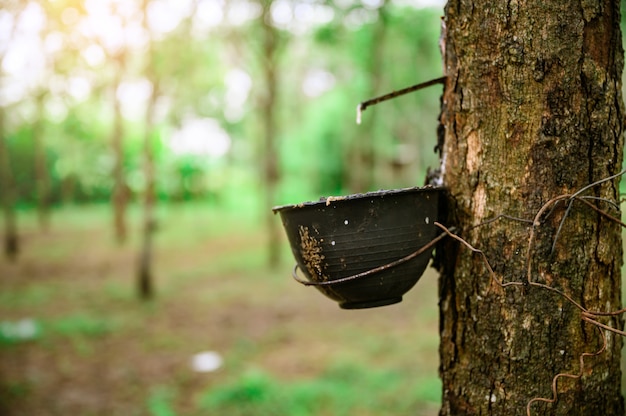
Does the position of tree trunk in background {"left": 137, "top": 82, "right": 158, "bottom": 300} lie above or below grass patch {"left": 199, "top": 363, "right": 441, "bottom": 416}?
above

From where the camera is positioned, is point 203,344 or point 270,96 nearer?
point 203,344

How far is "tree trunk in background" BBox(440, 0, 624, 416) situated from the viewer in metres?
1.55

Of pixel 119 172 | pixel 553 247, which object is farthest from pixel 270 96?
pixel 553 247

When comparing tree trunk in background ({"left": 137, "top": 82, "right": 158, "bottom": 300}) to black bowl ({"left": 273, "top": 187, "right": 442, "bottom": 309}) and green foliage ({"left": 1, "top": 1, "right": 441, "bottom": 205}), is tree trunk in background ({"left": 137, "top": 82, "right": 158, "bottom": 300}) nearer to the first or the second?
green foliage ({"left": 1, "top": 1, "right": 441, "bottom": 205})

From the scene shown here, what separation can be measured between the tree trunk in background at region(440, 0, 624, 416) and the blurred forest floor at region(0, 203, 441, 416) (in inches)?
133

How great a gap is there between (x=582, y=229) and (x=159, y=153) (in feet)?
78.1

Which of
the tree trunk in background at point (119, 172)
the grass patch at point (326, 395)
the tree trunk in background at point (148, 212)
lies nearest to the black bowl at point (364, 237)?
the grass patch at point (326, 395)

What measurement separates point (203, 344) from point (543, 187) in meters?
6.45

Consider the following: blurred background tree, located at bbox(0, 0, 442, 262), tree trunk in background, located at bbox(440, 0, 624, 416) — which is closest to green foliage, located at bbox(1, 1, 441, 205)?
blurred background tree, located at bbox(0, 0, 442, 262)

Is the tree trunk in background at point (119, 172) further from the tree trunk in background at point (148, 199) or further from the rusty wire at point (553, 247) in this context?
the rusty wire at point (553, 247)

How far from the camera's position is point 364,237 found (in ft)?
5.32

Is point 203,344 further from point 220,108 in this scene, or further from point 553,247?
point 220,108

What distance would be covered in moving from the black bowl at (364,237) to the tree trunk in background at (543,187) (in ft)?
0.60

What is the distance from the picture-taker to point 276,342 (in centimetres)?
746
